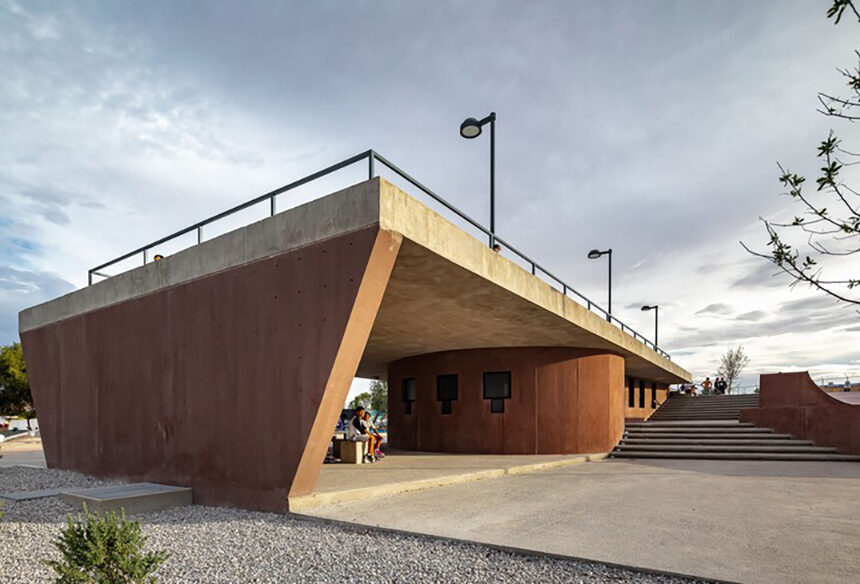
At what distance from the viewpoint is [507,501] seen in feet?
26.7

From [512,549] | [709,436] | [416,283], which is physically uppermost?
[416,283]

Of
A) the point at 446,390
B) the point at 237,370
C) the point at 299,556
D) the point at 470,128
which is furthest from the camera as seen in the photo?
the point at 446,390

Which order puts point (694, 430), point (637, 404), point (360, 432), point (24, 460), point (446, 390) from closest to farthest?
point (360, 432), point (446, 390), point (694, 430), point (24, 460), point (637, 404)

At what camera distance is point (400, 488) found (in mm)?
9047

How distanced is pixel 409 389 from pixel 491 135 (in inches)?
392

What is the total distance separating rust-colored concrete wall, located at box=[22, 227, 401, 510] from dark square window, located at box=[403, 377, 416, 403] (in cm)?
946

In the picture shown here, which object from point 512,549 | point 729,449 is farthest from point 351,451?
point 729,449

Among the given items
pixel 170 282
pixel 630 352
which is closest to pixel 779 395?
pixel 630 352

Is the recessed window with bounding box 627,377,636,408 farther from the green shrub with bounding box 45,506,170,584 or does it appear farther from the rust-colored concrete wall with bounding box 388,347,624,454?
the green shrub with bounding box 45,506,170,584

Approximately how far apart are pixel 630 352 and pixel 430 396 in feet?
22.5

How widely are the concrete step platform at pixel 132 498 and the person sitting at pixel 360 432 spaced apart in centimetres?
513

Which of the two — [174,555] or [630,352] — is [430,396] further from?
[174,555]

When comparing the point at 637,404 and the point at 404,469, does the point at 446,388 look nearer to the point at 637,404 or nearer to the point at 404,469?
the point at 404,469

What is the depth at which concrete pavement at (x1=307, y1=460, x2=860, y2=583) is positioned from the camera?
16.3 ft
